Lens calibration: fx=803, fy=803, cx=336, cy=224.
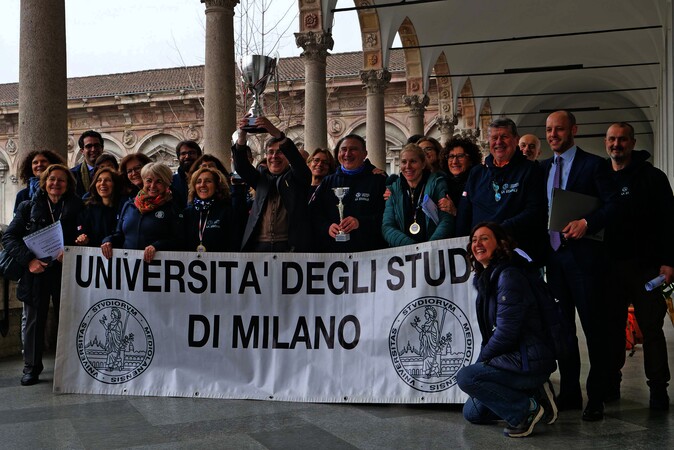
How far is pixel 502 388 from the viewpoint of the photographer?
433cm

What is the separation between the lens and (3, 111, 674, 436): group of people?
440 cm

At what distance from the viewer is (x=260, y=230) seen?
5.78 m

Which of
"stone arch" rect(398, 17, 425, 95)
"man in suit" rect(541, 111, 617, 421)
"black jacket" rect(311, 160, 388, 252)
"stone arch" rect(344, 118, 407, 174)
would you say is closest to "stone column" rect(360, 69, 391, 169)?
"stone arch" rect(398, 17, 425, 95)

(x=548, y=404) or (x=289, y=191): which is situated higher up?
(x=289, y=191)

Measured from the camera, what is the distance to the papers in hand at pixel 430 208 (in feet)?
17.4

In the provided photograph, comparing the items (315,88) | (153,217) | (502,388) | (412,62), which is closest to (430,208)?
(502,388)

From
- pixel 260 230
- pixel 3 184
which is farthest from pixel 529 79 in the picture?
pixel 260 230

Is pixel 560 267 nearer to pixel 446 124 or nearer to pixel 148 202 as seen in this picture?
pixel 148 202

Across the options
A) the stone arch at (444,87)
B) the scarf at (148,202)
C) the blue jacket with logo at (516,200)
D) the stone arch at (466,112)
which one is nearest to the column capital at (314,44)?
the scarf at (148,202)

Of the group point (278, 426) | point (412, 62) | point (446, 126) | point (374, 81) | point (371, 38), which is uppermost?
point (412, 62)

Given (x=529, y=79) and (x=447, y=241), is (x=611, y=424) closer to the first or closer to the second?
(x=447, y=241)

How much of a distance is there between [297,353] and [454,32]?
19452 millimetres

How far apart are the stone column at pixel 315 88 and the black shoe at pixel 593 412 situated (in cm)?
929

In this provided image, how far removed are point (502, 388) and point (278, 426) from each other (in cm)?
125
